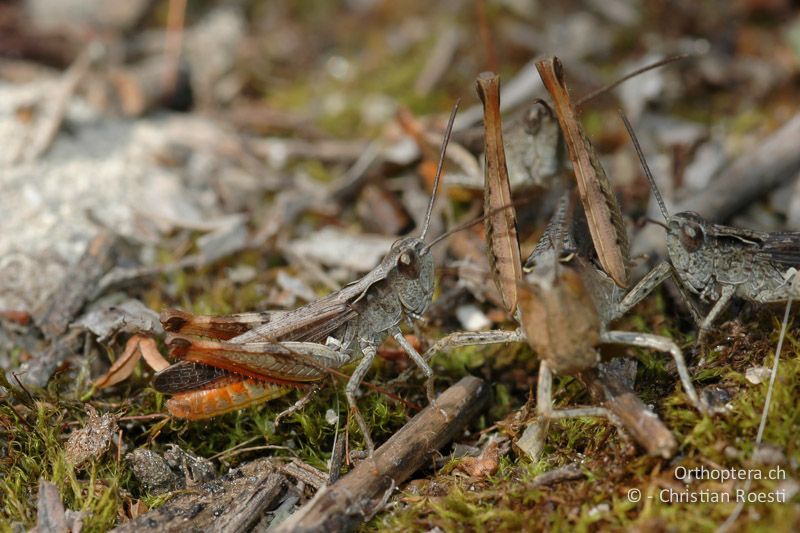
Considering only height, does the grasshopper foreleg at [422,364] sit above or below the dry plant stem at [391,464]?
above

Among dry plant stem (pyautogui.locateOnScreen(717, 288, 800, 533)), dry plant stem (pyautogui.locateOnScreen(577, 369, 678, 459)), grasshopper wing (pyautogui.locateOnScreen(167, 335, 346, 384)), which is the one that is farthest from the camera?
grasshopper wing (pyautogui.locateOnScreen(167, 335, 346, 384))

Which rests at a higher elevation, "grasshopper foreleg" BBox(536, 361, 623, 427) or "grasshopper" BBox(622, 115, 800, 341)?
"grasshopper" BBox(622, 115, 800, 341)

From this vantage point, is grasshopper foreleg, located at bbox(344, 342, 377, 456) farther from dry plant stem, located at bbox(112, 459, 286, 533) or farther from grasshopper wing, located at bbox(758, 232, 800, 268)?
grasshopper wing, located at bbox(758, 232, 800, 268)

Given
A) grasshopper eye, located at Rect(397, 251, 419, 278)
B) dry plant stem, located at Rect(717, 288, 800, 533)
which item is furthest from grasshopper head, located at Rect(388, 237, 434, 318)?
dry plant stem, located at Rect(717, 288, 800, 533)

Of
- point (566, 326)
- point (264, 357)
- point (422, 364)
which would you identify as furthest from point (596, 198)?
point (264, 357)

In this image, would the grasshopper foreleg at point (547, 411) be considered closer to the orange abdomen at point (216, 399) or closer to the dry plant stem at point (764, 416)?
the dry plant stem at point (764, 416)

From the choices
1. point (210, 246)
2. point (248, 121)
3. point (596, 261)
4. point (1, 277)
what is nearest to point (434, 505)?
point (596, 261)

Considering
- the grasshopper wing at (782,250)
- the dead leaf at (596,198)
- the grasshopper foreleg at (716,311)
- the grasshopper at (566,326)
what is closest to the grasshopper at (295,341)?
the dead leaf at (596,198)
